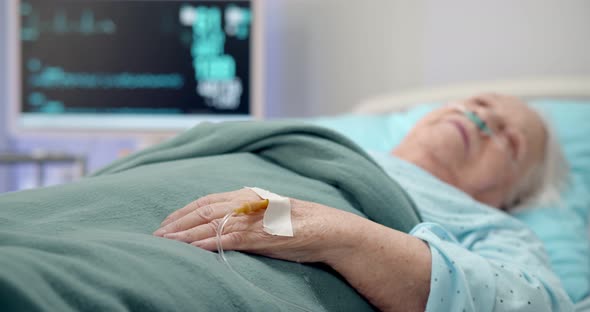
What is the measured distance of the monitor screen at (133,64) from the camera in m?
3.14

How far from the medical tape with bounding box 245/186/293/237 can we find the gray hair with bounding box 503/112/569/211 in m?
1.08

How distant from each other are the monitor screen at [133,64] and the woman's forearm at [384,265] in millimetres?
2279

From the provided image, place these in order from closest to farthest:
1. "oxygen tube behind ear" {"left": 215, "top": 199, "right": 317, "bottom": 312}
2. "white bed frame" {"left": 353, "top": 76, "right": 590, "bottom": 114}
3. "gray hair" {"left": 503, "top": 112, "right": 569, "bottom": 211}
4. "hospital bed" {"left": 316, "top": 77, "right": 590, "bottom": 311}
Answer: "oxygen tube behind ear" {"left": 215, "top": 199, "right": 317, "bottom": 312} < "hospital bed" {"left": 316, "top": 77, "right": 590, "bottom": 311} < "gray hair" {"left": 503, "top": 112, "right": 569, "bottom": 211} < "white bed frame" {"left": 353, "top": 76, "right": 590, "bottom": 114}

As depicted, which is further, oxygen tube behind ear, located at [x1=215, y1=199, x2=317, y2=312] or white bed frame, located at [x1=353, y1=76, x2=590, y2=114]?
white bed frame, located at [x1=353, y1=76, x2=590, y2=114]

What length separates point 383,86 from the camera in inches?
112

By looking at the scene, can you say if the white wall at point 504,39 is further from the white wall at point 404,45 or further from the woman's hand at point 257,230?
the woman's hand at point 257,230

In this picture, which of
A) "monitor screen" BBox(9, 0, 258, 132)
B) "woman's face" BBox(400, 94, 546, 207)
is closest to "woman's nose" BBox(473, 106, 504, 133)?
"woman's face" BBox(400, 94, 546, 207)

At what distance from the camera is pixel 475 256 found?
1029 mm

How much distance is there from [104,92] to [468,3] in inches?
72.9

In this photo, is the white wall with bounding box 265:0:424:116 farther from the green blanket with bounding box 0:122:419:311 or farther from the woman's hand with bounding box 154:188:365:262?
the woman's hand with bounding box 154:188:365:262

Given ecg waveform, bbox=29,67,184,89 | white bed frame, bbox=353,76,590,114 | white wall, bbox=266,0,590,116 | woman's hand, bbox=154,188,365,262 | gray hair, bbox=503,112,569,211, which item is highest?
white wall, bbox=266,0,590,116

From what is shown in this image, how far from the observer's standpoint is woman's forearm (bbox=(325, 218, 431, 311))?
0.90 meters

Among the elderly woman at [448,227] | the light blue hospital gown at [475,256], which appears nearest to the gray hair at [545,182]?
the elderly woman at [448,227]

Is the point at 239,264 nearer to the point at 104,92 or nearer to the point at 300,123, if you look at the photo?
the point at 300,123
